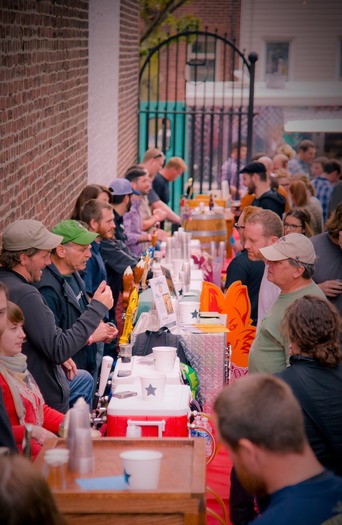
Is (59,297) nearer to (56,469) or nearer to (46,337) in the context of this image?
(46,337)

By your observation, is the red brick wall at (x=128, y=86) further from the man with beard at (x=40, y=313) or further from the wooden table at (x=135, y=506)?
the wooden table at (x=135, y=506)

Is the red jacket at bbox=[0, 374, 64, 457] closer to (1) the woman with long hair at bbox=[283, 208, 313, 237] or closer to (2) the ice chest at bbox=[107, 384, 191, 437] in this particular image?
(2) the ice chest at bbox=[107, 384, 191, 437]

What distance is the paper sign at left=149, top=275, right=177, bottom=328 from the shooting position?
5.18m

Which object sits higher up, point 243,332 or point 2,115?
point 2,115

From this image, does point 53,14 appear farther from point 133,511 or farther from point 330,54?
point 330,54

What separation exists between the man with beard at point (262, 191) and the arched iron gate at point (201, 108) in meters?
3.74

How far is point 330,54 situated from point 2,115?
500 inches

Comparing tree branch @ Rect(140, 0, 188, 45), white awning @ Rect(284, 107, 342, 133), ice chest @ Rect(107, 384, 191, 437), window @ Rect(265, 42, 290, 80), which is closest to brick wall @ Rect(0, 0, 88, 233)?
ice chest @ Rect(107, 384, 191, 437)

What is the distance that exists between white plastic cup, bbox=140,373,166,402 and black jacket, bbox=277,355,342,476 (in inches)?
29.4

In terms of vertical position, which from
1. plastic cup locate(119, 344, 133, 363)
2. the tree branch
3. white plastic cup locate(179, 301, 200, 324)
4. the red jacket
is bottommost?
white plastic cup locate(179, 301, 200, 324)

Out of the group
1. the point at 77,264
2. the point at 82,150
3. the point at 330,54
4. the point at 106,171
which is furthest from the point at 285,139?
the point at 77,264

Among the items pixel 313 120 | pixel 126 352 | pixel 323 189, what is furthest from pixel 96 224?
pixel 313 120

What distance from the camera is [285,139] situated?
1730 cm

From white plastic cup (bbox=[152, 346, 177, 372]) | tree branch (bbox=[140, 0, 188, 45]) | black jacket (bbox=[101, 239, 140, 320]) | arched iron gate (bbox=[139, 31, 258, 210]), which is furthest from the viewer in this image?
tree branch (bbox=[140, 0, 188, 45])
